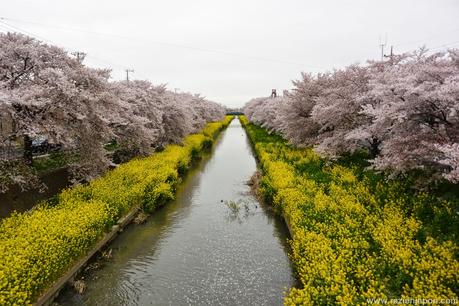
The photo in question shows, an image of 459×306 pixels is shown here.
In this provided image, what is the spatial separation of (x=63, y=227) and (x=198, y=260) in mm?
4136

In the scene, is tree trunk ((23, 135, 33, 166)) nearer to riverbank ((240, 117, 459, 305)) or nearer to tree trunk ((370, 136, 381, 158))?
riverbank ((240, 117, 459, 305))

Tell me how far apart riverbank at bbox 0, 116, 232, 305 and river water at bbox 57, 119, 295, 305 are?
2.87ft

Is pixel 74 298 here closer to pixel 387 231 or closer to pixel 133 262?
pixel 133 262

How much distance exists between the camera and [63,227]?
32.6 feet

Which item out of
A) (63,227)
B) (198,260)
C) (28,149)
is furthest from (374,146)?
(28,149)

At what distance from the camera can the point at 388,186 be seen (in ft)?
42.0

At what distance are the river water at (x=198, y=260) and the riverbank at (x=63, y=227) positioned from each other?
0.87 meters

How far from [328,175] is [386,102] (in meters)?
6.55

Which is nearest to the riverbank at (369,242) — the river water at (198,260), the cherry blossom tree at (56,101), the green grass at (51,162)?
the river water at (198,260)

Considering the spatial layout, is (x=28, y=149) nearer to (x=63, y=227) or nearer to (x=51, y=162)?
(x=51, y=162)

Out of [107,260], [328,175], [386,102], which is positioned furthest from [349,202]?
[107,260]

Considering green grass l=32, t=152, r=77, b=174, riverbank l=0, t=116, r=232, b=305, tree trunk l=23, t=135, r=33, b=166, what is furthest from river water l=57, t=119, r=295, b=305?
tree trunk l=23, t=135, r=33, b=166

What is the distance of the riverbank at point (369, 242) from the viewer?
664cm

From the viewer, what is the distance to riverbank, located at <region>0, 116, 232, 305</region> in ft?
25.5
